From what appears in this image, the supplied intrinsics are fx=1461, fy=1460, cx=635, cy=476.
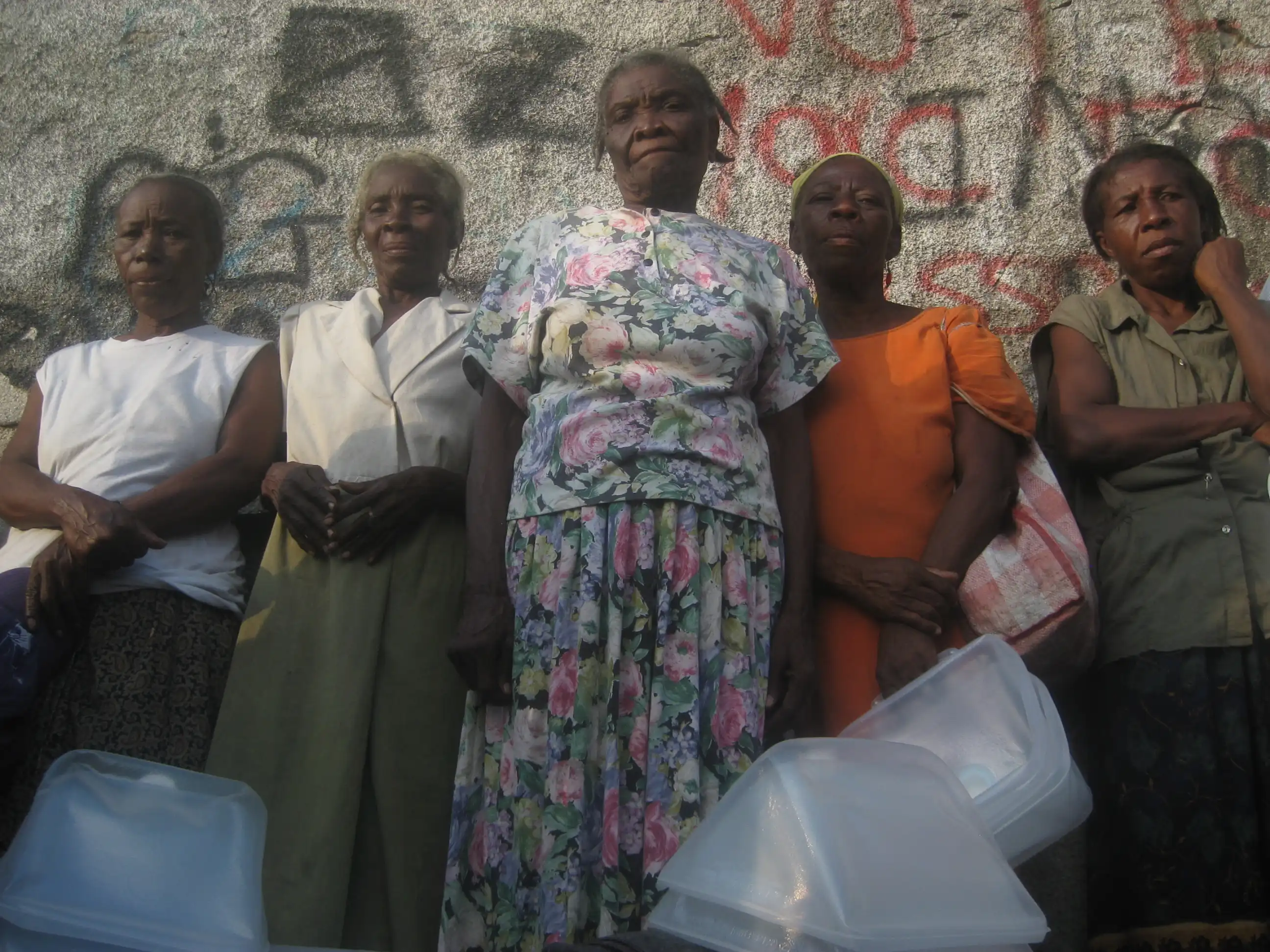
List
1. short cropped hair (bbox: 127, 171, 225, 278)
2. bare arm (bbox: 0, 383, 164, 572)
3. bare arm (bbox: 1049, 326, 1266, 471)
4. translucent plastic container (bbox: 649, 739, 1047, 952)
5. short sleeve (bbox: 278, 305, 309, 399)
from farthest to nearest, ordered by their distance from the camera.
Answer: short cropped hair (bbox: 127, 171, 225, 278)
short sleeve (bbox: 278, 305, 309, 399)
bare arm (bbox: 1049, 326, 1266, 471)
bare arm (bbox: 0, 383, 164, 572)
translucent plastic container (bbox: 649, 739, 1047, 952)

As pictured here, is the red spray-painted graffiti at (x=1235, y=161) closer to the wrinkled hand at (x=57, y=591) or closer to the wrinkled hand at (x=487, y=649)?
the wrinkled hand at (x=487, y=649)

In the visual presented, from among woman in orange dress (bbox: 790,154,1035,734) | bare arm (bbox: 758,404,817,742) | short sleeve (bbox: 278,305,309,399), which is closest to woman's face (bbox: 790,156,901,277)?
woman in orange dress (bbox: 790,154,1035,734)

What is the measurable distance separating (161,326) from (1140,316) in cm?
213

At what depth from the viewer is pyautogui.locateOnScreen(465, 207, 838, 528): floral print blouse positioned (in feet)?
8.01

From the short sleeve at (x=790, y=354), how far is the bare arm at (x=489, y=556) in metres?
0.46

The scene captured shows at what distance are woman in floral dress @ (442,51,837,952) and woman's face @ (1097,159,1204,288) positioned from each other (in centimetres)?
93

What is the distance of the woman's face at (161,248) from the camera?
10.6 ft

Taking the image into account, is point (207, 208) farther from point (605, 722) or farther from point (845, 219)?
point (605, 722)

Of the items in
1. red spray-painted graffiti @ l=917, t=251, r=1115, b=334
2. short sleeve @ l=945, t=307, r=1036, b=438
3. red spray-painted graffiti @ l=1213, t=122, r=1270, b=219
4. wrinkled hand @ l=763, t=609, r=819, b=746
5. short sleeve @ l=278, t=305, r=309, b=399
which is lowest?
wrinkled hand @ l=763, t=609, r=819, b=746

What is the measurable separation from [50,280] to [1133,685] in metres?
2.92

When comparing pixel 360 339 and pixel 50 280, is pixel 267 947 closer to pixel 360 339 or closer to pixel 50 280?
pixel 360 339

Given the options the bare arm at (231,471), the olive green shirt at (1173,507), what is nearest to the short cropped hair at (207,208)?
the bare arm at (231,471)

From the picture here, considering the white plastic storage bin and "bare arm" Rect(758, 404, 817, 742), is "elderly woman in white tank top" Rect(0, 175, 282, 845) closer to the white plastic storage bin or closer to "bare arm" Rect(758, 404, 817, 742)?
"bare arm" Rect(758, 404, 817, 742)

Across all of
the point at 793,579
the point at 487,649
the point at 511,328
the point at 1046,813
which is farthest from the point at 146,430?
the point at 1046,813
